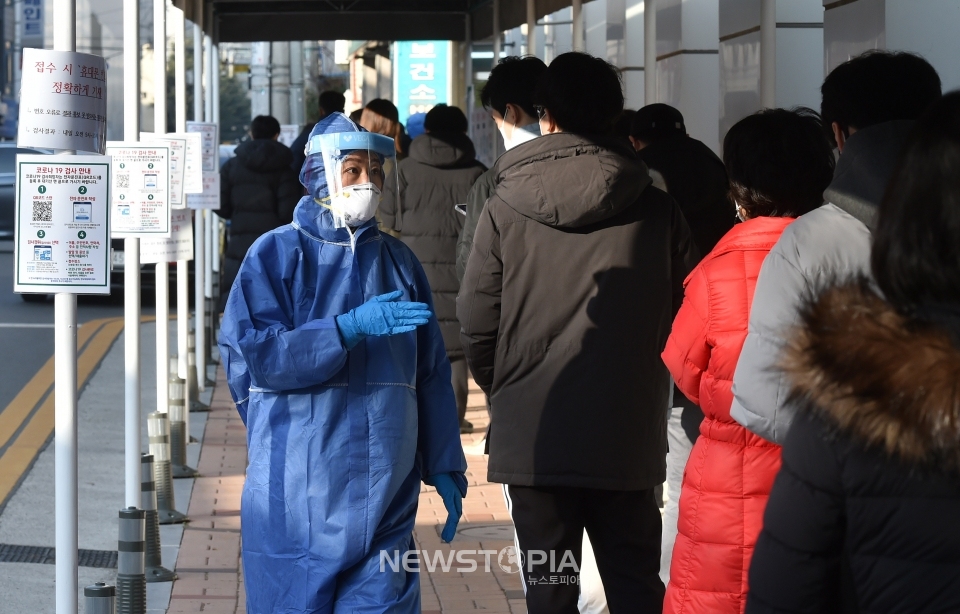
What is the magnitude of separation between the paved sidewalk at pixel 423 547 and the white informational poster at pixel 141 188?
1.50m

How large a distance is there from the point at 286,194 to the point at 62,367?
7911 mm

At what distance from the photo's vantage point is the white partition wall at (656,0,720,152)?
9.84m

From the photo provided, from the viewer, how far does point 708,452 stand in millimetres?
3420

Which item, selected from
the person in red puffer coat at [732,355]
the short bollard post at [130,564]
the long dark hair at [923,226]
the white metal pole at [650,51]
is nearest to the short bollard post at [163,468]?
the short bollard post at [130,564]

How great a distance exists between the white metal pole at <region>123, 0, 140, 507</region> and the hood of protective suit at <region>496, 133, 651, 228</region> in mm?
2409

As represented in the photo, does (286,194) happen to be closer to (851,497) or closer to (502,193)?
(502,193)

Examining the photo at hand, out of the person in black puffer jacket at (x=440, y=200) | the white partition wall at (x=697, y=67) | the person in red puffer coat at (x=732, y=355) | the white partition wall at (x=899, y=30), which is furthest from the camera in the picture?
the white partition wall at (x=697, y=67)

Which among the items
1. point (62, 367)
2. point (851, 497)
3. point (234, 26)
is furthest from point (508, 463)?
point (234, 26)

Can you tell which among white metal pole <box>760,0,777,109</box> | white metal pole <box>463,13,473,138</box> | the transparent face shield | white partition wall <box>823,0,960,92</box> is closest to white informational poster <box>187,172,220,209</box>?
white metal pole <box>760,0,777,109</box>

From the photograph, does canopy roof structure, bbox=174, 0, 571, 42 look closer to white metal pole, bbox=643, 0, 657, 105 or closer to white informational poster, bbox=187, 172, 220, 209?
white informational poster, bbox=187, 172, 220, 209

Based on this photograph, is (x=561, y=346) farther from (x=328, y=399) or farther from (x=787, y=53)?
(x=787, y=53)

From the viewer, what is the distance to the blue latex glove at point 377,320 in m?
3.47

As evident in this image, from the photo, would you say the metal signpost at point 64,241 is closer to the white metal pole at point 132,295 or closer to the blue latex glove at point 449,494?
the blue latex glove at point 449,494

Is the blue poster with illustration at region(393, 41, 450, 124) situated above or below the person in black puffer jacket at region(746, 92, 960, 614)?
above
